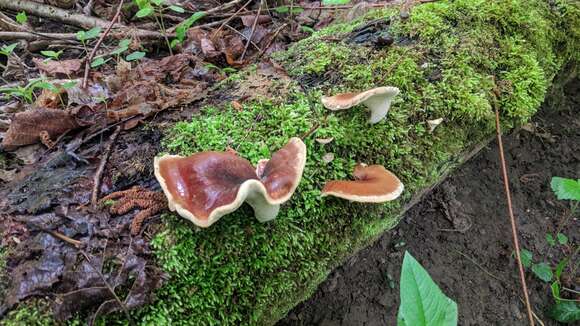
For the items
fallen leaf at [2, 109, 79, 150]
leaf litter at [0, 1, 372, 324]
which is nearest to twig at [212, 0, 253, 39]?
leaf litter at [0, 1, 372, 324]

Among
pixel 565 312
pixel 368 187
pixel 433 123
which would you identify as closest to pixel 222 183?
pixel 368 187

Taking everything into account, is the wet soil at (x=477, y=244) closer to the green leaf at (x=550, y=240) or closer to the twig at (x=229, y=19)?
the green leaf at (x=550, y=240)

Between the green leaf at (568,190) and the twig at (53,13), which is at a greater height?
the twig at (53,13)

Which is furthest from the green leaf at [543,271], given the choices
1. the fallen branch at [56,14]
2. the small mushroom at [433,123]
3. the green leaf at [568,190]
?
the fallen branch at [56,14]

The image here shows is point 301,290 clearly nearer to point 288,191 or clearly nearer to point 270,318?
point 270,318

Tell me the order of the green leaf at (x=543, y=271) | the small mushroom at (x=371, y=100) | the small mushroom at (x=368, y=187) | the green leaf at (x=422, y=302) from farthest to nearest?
the green leaf at (x=543, y=271), the small mushroom at (x=371, y=100), the small mushroom at (x=368, y=187), the green leaf at (x=422, y=302)

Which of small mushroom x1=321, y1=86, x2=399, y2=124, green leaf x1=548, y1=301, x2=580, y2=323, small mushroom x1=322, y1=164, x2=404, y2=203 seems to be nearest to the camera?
small mushroom x1=322, y1=164, x2=404, y2=203

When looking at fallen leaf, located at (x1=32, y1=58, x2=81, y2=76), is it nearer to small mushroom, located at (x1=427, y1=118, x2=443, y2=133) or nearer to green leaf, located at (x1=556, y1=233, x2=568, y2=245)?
small mushroom, located at (x1=427, y1=118, x2=443, y2=133)

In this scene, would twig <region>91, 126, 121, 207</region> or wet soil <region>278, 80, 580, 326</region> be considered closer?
twig <region>91, 126, 121, 207</region>
